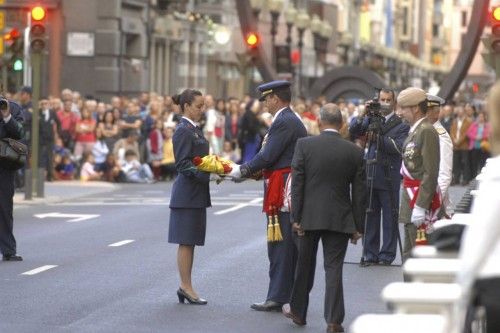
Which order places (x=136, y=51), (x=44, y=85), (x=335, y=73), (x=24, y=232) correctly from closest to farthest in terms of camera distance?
(x=24, y=232) < (x=44, y=85) < (x=136, y=51) < (x=335, y=73)

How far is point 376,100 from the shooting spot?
59.9 feet

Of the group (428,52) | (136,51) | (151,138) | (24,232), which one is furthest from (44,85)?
(428,52)

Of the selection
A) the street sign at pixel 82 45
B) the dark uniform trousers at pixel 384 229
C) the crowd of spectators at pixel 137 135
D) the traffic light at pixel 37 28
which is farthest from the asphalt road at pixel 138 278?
the street sign at pixel 82 45

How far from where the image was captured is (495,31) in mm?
25375

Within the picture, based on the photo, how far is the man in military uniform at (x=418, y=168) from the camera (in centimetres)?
1434

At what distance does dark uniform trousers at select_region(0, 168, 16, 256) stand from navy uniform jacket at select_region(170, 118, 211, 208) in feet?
13.4

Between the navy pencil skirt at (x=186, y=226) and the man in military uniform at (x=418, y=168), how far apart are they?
5.70 ft

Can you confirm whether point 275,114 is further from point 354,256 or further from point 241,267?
point 354,256

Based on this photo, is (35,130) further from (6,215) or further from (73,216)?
(6,215)

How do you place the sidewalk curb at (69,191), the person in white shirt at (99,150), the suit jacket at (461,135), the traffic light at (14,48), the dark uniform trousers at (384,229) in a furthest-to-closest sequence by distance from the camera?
the suit jacket at (461,135)
the person in white shirt at (99,150)
the traffic light at (14,48)
the sidewalk curb at (69,191)
the dark uniform trousers at (384,229)

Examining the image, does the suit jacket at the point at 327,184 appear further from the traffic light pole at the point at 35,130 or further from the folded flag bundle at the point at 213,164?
the traffic light pole at the point at 35,130

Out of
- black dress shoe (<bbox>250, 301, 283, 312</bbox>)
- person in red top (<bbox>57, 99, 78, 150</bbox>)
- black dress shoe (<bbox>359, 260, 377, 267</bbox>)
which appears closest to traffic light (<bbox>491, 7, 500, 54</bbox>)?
black dress shoe (<bbox>359, 260, 377, 267</bbox>)

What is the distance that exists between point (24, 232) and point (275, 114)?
908 centimetres

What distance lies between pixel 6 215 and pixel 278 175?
17.2 ft
